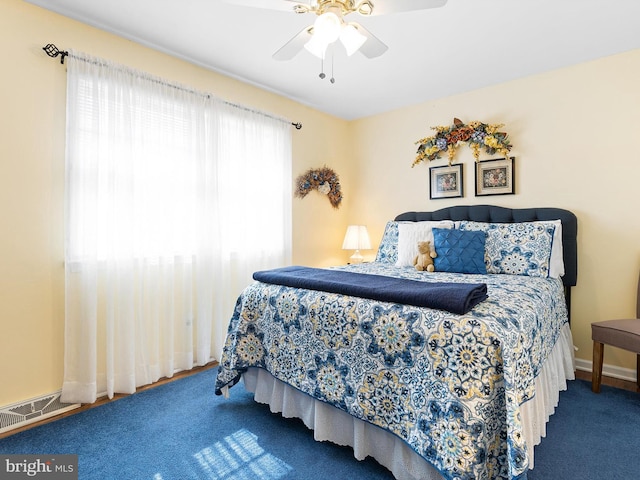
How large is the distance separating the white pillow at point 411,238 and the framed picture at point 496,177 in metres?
0.60

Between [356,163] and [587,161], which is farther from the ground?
[356,163]

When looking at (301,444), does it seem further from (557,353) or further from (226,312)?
(557,353)

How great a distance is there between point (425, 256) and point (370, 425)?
1512 mm

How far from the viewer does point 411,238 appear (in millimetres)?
3080

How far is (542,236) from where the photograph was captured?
264 centimetres

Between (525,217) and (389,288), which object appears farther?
(525,217)

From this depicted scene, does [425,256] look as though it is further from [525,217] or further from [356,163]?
[356,163]

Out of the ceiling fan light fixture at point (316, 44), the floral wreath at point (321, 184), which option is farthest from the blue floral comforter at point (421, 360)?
the floral wreath at point (321, 184)

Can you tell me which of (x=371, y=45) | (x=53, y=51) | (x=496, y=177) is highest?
(x=53, y=51)

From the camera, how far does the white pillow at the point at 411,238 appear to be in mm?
3016

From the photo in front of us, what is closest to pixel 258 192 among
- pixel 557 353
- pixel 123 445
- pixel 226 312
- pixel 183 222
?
pixel 183 222

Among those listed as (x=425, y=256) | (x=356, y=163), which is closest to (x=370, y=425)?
(x=425, y=256)

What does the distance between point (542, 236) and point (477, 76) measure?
5.09 feet

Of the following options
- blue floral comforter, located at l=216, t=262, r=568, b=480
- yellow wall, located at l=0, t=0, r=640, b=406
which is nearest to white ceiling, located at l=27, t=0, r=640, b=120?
yellow wall, located at l=0, t=0, r=640, b=406
